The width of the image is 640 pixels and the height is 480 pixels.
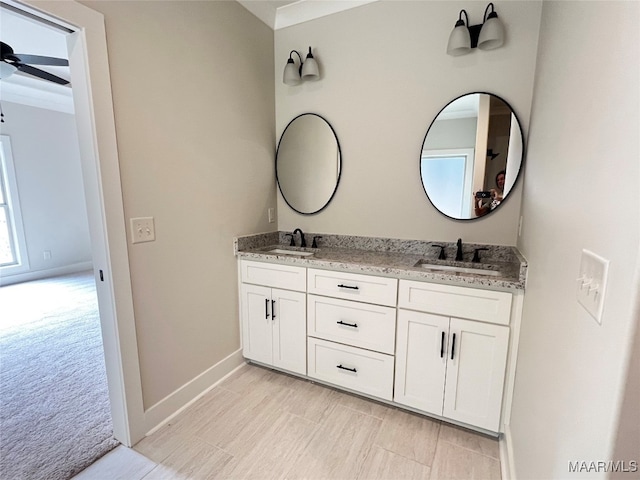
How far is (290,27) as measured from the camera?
2197 mm

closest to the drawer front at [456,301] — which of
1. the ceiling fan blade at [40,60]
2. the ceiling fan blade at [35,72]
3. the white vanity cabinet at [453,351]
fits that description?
the white vanity cabinet at [453,351]

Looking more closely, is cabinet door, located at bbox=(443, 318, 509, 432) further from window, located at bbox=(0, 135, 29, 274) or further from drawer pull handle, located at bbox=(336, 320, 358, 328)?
window, located at bbox=(0, 135, 29, 274)

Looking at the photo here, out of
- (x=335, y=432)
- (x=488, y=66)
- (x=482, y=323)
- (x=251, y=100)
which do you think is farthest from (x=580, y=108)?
(x=251, y=100)

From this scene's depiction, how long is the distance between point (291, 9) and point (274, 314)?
7.07 ft

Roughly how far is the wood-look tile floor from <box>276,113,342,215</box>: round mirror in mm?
1381

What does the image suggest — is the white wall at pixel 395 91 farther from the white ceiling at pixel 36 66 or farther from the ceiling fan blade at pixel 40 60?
the ceiling fan blade at pixel 40 60

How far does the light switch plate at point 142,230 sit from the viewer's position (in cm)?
145

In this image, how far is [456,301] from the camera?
1.49 meters

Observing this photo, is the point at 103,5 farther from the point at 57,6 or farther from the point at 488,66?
the point at 488,66

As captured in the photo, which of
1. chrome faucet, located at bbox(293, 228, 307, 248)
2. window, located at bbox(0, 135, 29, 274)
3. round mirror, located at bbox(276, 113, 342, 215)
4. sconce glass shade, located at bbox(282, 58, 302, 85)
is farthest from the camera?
window, located at bbox(0, 135, 29, 274)

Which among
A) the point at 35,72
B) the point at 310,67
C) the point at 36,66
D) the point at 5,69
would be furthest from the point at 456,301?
the point at 36,66

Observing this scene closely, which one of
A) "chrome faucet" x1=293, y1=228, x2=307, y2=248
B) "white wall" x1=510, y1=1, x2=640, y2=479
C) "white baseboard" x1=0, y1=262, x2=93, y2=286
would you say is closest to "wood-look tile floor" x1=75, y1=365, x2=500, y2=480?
"white wall" x1=510, y1=1, x2=640, y2=479

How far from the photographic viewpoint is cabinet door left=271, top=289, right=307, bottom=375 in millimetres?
1927

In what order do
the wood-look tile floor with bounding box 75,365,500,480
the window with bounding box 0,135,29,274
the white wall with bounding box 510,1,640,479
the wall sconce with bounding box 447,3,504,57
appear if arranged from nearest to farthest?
1. the white wall with bounding box 510,1,640,479
2. the wood-look tile floor with bounding box 75,365,500,480
3. the wall sconce with bounding box 447,3,504,57
4. the window with bounding box 0,135,29,274
